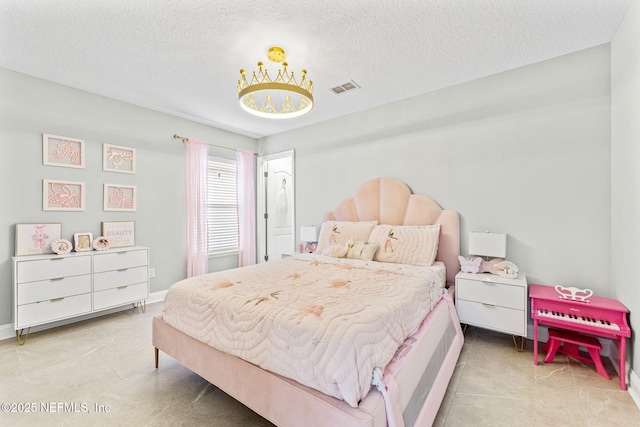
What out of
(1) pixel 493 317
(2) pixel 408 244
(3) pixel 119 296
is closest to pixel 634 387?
(1) pixel 493 317

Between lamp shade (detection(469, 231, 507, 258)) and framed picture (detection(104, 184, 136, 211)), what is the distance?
3.96 metres

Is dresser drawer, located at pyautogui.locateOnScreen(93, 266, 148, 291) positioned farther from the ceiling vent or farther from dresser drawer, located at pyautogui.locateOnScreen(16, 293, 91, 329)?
the ceiling vent

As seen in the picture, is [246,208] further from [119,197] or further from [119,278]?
[119,278]

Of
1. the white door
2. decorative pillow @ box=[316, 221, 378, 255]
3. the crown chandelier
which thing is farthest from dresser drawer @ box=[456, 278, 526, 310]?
the white door

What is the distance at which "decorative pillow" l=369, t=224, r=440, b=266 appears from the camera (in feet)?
9.47

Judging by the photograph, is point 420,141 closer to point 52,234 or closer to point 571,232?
point 571,232

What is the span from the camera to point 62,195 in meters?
3.06

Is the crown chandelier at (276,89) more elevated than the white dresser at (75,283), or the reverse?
the crown chandelier at (276,89)

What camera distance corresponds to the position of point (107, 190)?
11.1 feet

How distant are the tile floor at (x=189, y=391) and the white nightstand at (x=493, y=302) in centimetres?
24

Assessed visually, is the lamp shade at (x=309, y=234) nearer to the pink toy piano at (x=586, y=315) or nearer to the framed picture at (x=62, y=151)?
the pink toy piano at (x=586, y=315)

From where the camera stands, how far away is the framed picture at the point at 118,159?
133 inches

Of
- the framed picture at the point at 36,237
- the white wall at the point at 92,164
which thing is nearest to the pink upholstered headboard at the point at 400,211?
the white wall at the point at 92,164

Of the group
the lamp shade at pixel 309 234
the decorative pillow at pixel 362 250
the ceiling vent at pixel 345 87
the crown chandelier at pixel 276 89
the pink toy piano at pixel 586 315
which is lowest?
the pink toy piano at pixel 586 315
